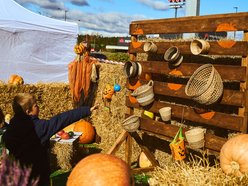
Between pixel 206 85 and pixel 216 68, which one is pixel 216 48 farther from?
pixel 206 85

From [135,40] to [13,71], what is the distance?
20.2ft

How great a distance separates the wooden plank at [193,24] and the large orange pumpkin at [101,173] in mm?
2641

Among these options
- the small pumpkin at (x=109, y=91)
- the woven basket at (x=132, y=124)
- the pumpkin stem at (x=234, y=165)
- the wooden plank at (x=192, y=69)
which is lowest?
the woven basket at (x=132, y=124)

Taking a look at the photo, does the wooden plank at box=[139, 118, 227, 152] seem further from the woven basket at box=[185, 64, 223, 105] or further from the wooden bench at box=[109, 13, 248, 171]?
the woven basket at box=[185, 64, 223, 105]

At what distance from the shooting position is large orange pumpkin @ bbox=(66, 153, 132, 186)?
3.40 metres

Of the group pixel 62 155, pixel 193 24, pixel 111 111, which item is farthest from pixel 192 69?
pixel 111 111

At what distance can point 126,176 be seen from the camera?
3455mm

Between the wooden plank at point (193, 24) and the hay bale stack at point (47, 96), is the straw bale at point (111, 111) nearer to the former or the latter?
the hay bale stack at point (47, 96)

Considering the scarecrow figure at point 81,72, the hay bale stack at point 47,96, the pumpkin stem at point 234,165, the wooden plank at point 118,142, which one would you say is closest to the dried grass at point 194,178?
the pumpkin stem at point 234,165

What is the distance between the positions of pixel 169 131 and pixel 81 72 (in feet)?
13.9

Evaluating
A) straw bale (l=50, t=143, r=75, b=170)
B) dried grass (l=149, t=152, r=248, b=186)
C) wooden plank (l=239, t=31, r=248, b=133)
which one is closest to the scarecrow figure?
straw bale (l=50, t=143, r=75, b=170)

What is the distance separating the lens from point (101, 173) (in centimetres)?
346

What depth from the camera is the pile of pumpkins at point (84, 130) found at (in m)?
9.74

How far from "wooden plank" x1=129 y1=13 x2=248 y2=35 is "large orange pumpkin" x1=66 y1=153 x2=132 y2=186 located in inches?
104
